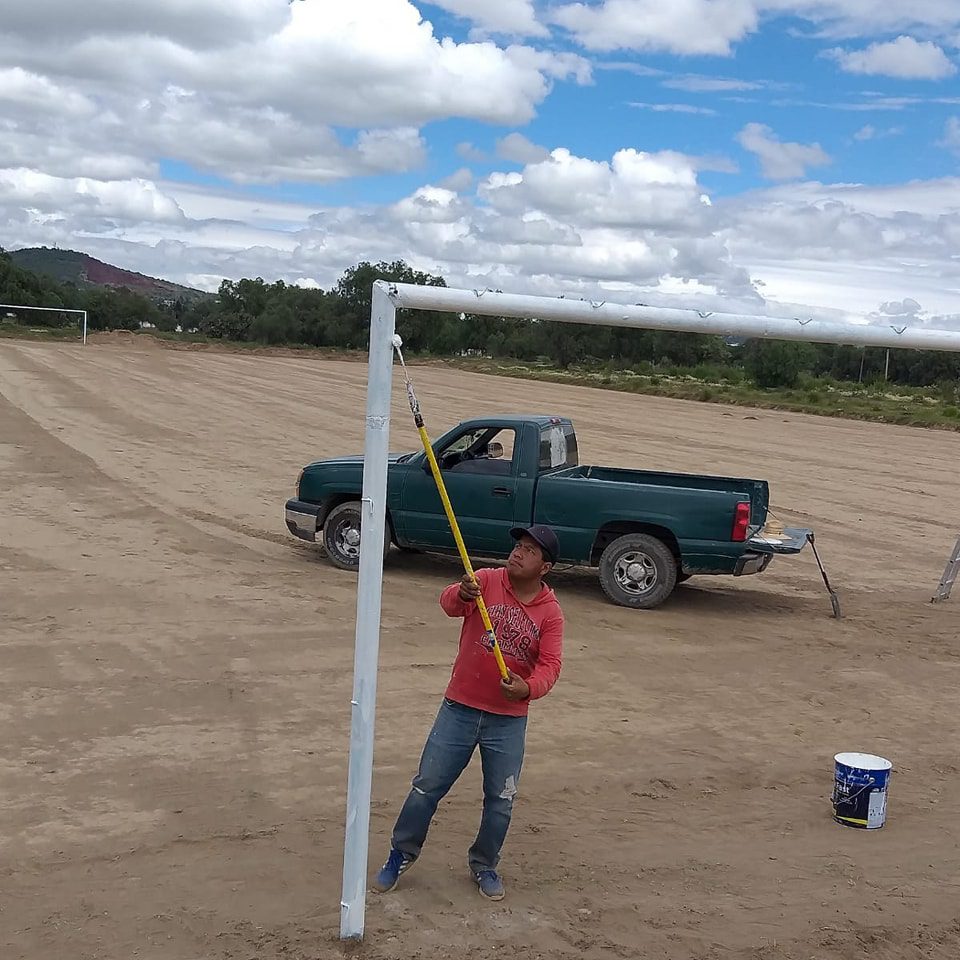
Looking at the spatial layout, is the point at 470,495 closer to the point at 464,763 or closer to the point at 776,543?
the point at 776,543

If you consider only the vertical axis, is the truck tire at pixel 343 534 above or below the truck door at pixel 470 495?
below

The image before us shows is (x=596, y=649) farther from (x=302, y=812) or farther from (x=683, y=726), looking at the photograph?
(x=302, y=812)

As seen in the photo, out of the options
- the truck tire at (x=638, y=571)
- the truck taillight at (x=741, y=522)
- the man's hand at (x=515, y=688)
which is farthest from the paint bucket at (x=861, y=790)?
the truck tire at (x=638, y=571)

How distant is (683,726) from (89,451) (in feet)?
51.5

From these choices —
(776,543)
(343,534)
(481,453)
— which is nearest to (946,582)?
(776,543)

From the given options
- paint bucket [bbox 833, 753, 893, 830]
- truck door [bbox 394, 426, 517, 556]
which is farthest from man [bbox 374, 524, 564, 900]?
truck door [bbox 394, 426, 517, 556]

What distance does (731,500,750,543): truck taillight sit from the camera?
11.2 metres

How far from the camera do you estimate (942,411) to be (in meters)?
40.8

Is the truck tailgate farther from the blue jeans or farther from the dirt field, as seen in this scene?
the blue jeans

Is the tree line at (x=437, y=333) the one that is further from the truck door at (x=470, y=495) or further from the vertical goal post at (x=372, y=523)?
the vertical goal post at (x=372, y=523)

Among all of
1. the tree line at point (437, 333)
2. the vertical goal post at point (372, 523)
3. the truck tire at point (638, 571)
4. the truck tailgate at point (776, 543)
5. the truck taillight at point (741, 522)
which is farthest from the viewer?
the tree line at point (437, 333)

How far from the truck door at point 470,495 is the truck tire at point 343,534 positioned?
52 cm

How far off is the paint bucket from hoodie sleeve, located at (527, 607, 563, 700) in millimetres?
2256

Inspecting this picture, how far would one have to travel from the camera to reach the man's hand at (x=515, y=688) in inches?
195
